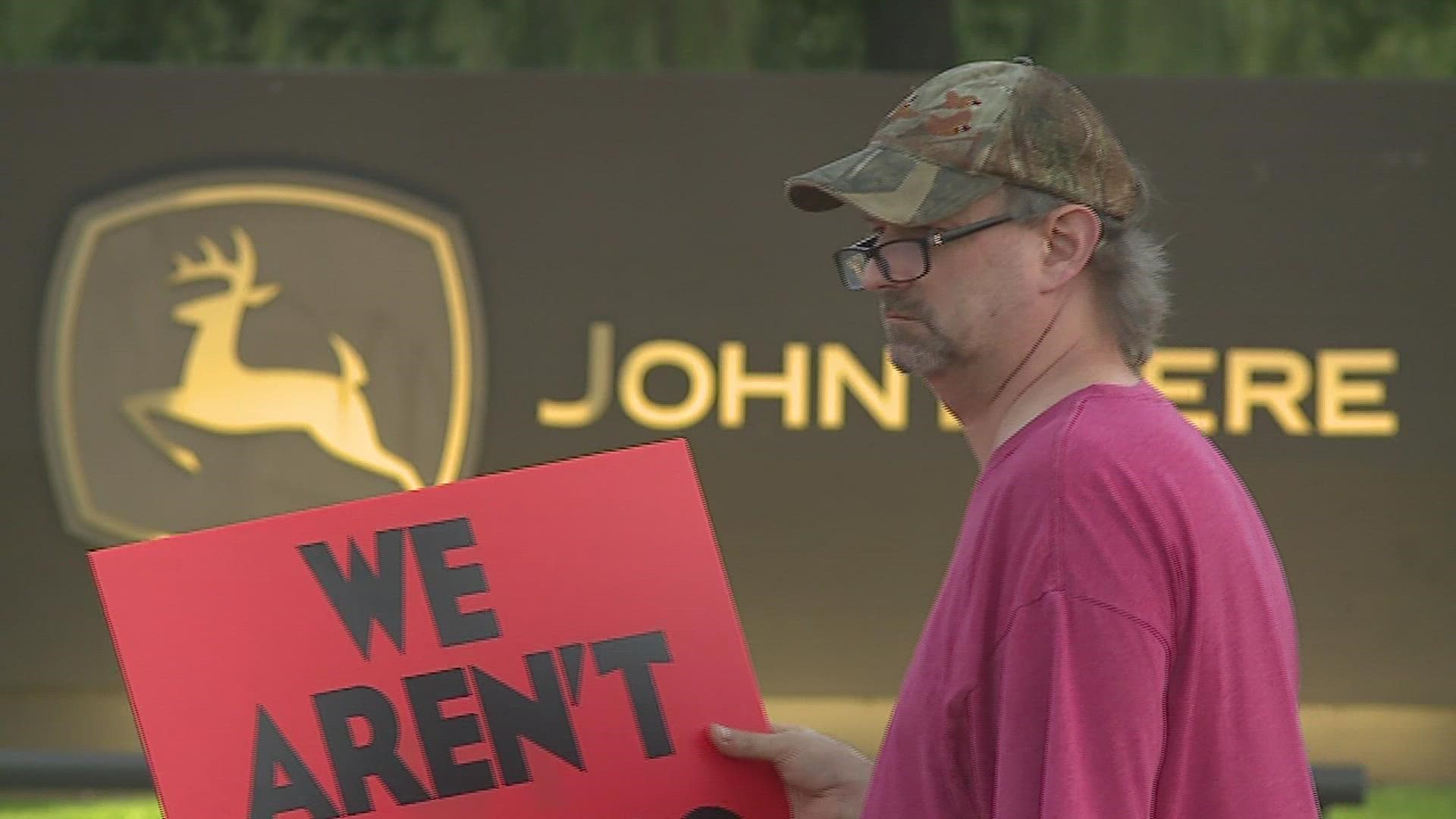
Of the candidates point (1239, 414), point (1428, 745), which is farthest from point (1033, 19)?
point (1428, 745)

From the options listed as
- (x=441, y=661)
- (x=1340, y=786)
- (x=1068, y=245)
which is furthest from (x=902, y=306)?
(x=1340, y=786)

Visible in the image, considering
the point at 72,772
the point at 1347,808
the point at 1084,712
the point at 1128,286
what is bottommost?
the point at 1347,808

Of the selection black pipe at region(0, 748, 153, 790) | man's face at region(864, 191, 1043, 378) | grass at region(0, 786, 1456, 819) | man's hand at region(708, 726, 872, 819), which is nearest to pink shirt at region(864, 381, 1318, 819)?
man's face at region(864, 191, 1043, 378)

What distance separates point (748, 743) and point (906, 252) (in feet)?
1.92

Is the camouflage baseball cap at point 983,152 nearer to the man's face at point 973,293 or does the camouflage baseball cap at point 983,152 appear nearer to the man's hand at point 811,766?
the man's face at point 973,293

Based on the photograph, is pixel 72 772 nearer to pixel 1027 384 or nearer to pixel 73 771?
pixel 73 771

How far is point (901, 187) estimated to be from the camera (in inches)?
69.7

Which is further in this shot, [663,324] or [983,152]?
[663,324]

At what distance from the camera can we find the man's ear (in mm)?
1771

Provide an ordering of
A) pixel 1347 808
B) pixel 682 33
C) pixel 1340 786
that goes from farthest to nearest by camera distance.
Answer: pixel 682 33 → pixel 1347 808 → pixel 1340 786

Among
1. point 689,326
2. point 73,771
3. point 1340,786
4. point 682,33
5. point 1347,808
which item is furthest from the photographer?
point 682,33

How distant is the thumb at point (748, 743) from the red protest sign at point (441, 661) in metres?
0.02

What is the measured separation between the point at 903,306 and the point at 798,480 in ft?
13.6

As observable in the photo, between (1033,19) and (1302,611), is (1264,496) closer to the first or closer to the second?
(1302,611)
